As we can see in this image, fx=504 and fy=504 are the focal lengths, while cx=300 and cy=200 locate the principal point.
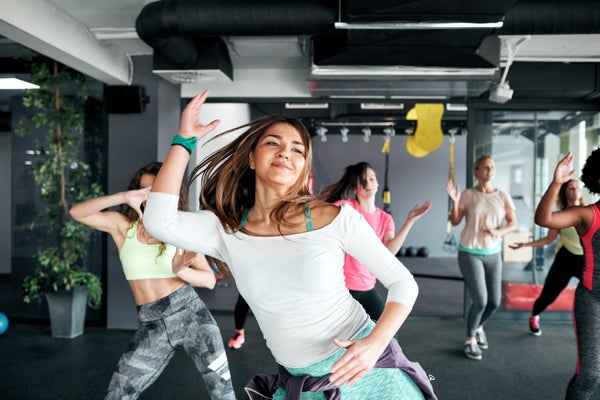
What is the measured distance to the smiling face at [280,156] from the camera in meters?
1.45

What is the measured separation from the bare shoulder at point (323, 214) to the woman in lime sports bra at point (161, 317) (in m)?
0.83

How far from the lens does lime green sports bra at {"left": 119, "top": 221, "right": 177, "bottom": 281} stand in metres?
2.33

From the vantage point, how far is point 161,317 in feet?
7.31

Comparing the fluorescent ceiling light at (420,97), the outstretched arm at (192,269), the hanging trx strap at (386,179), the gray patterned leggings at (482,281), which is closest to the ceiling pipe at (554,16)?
the gray patterned leggings at (482,281)

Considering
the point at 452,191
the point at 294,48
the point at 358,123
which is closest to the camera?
the point at 452,191

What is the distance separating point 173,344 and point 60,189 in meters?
3.19

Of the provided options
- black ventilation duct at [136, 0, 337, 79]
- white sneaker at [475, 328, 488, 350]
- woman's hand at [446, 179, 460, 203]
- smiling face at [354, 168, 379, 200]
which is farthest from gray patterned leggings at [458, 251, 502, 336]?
black ventilation duct at [136, 0, 337, 79]

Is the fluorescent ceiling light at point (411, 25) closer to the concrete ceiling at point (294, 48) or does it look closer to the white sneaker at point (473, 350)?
the concrete ceiling at point (294, 48)

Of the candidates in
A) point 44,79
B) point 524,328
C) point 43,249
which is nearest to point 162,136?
point 44,79

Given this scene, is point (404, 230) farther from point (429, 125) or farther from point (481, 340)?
point (429, 125)

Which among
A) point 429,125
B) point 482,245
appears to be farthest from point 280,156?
point 429,125

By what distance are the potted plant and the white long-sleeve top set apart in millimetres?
3515

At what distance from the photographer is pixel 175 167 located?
131 cm

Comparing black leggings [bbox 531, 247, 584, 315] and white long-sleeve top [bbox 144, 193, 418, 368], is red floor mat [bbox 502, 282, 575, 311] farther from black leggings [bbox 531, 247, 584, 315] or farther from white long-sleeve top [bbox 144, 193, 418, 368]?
white long-sleeve top [bbox 144, 193, 418, 368]
